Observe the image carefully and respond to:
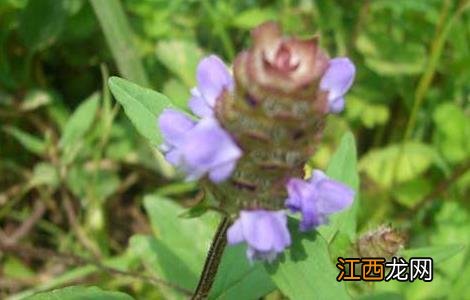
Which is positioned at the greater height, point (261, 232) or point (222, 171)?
point (222, 171)

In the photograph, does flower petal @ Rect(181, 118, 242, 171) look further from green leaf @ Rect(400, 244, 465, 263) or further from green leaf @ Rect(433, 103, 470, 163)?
green leaf @ Rect(433, 103, 470, 163)

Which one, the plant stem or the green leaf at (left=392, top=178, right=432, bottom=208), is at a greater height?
the plant stem

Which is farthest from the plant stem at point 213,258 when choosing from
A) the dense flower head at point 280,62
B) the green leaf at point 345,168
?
the green leaf at point 345,168

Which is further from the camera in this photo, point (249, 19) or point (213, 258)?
point (249, 19)

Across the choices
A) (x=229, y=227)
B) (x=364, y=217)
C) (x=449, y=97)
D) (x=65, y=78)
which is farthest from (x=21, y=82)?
(x=229, y=227)

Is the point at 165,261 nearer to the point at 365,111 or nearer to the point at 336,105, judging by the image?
the point at 336,105

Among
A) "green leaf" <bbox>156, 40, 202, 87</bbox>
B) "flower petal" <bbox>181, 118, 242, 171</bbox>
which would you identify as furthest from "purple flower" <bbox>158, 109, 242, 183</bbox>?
"green leaf" <bbox>156, 40, 202, 87</bbox>

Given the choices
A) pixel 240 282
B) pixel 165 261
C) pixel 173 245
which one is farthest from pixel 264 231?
pixel 173 245

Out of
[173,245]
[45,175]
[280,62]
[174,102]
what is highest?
[280,62]
